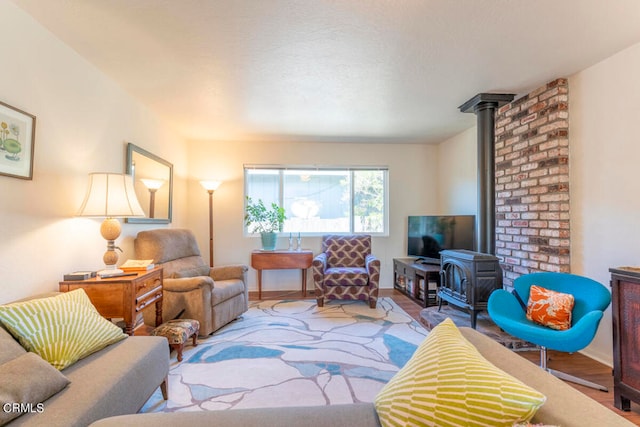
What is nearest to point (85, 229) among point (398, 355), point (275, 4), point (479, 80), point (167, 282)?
point (167, 282)

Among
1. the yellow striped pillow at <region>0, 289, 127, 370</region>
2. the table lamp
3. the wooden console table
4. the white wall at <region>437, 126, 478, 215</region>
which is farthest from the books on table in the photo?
the white wall at <region>437, 126, 478, 215</region>

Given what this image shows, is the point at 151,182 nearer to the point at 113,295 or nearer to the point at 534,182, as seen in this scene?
the point at 113,295

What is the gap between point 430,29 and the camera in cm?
185

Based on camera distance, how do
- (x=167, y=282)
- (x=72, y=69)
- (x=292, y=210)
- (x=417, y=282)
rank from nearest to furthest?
(x=72, y=69), (x=167, y=282), (x=417, y=282), (x=292, y=210)

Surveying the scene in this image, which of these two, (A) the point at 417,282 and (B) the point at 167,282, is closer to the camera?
(B) the point at 167,282

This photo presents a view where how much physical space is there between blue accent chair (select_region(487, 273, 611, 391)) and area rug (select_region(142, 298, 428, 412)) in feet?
2.68

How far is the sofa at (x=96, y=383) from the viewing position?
0.99 m

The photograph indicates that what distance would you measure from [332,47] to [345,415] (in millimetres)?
2114

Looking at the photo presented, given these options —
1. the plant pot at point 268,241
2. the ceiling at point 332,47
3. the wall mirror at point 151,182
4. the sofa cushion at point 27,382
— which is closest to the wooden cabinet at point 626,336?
the ceiling at point 332,47

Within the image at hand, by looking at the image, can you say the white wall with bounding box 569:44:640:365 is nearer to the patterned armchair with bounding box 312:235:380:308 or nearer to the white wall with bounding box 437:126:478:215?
the white wall with bounding box 437:126:478:215

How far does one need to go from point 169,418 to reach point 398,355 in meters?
1.99

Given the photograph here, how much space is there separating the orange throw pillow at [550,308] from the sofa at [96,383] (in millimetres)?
2540

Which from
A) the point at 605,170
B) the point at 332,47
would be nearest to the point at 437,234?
the point at 605,170

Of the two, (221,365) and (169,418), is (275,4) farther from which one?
(221,365)
